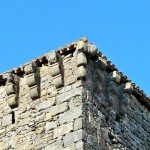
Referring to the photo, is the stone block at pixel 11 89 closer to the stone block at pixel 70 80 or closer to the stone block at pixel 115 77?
the stone block at pixel 70 80

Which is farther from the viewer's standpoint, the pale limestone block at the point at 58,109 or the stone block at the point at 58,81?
the stone block at the point at 58,81

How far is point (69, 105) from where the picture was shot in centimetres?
1359

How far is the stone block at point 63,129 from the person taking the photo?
1330cm

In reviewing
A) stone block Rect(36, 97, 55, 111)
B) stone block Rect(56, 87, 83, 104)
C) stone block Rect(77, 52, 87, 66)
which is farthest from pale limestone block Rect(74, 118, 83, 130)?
stone block Rect(77, 52, 87, 66)

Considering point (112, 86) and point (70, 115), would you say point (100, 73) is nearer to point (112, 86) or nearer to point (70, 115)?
point (112, 86)

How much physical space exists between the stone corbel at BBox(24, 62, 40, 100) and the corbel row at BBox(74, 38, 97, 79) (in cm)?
94

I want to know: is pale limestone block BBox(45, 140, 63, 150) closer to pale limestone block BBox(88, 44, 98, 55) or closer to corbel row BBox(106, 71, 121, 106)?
corbel row BBox(106, 71, 121, 106)

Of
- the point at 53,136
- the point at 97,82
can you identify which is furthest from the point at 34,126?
the point at 97,82

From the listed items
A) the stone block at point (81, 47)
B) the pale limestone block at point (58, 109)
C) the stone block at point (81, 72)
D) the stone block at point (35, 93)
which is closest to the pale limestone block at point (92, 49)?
the stone block at point (81, 47)

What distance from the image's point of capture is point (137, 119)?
15148 mm

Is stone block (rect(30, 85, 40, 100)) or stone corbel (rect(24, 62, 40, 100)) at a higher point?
stone corbel (rect(24, 62, 40, 100))

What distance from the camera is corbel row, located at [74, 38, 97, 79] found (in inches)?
540

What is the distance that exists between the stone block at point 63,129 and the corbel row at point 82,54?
979mm

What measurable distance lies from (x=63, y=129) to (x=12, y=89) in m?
1.70
